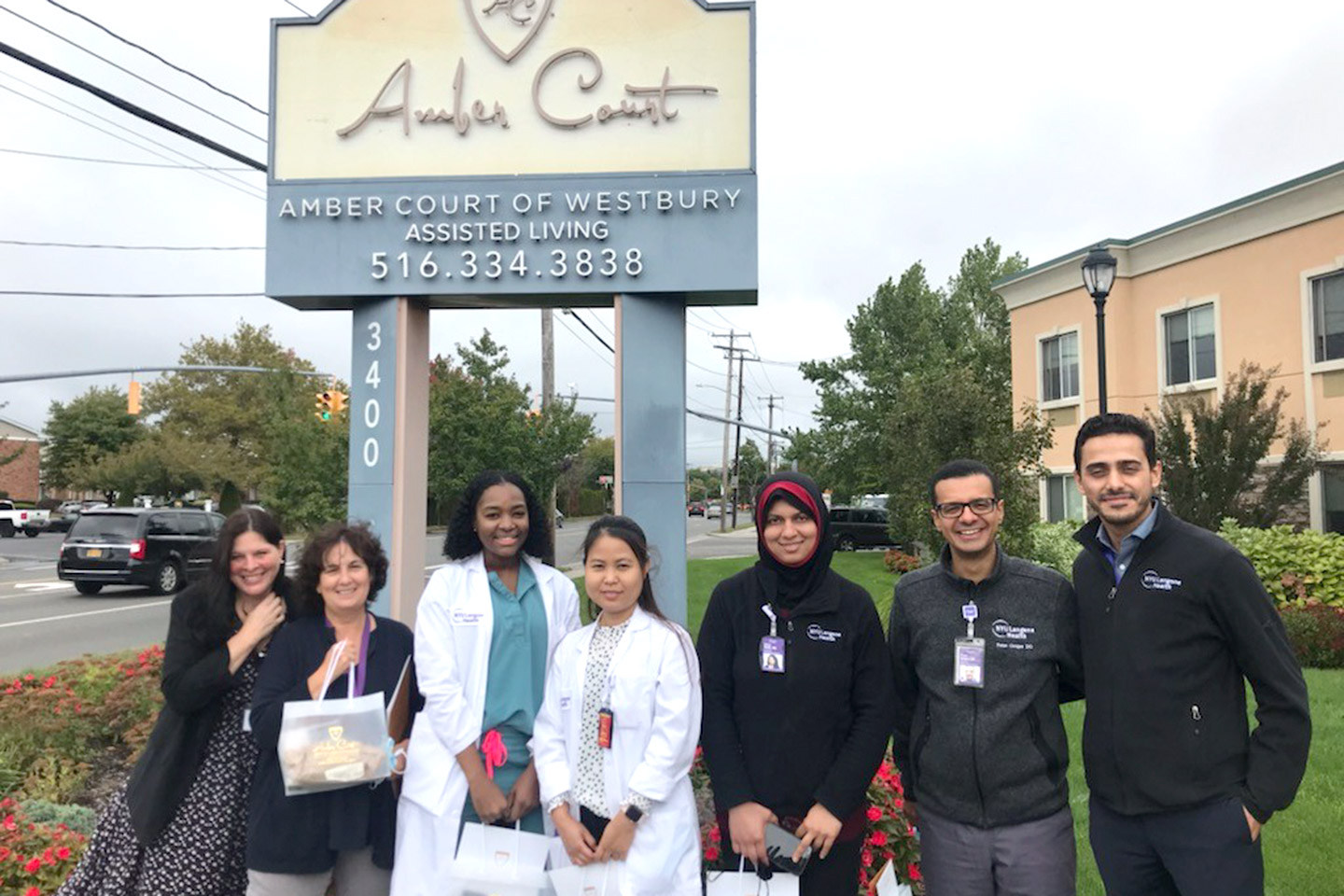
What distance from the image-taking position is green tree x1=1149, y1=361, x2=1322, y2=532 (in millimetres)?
12688

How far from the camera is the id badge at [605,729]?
9.61 feet

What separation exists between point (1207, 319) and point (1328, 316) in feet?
8.50

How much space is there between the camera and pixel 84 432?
60312 millimetres

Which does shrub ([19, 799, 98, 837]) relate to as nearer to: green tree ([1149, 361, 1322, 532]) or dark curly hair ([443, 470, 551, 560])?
dark curly hair ([443, 470, 551, 560])

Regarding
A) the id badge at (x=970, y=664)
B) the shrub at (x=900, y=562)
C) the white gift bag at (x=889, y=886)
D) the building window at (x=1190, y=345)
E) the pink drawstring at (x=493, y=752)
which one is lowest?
the shrub at (x=900, y=562)

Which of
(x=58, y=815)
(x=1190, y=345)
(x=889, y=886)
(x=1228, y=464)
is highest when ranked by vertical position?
(x=1190, y=345)

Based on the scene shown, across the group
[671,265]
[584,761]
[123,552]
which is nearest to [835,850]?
[584,761]

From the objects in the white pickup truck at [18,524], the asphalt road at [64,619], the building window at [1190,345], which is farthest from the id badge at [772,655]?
the white pickup truck at [18,524]

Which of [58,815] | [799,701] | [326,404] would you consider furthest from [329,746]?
[326,404]

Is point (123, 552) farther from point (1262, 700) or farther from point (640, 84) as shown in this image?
point (1262, 700)

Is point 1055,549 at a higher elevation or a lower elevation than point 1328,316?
lower

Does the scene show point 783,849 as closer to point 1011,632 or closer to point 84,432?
point 1011,632

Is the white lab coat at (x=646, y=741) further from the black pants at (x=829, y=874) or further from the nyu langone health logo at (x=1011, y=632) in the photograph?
the nyu langone health logo at (x=1011, y=632)

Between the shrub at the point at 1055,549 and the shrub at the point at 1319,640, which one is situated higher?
the shrub at the point at 1055,549
